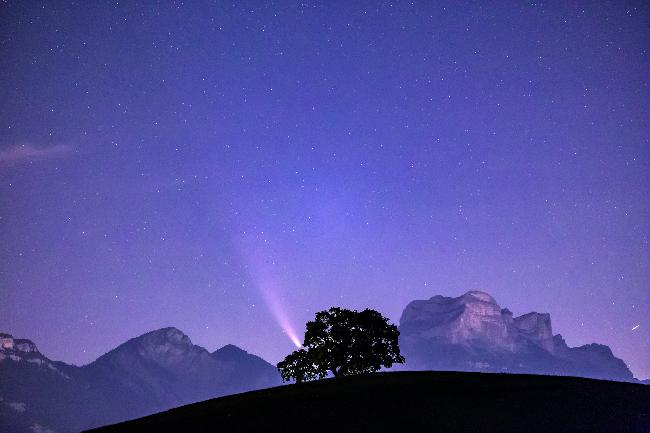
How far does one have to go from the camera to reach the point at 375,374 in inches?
2798

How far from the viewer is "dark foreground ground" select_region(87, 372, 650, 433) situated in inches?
1640

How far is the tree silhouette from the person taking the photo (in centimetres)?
8019

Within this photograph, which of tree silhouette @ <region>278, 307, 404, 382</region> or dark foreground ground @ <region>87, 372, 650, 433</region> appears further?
tree silhouette @ <region>278, 307, 404, 382</region>

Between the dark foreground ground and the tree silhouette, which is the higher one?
the tree silhouette

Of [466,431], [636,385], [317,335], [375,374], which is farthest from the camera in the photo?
[317,335]

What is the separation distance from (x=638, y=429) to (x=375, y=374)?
34603 mm

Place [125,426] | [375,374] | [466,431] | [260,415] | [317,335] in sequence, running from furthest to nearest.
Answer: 1. [317,335]
2. [375,374]
3. [125,426]
4. [260,415]
5. [466,431]

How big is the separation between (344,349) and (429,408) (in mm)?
34128

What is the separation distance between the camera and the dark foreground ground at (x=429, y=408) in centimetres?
4166

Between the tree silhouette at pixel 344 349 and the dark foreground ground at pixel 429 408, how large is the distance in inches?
593

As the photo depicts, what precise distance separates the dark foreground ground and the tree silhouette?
15057 millimetres

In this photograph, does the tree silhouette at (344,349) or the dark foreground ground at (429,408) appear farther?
the tree silhouette at (344,349)

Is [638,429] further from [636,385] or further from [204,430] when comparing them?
[204,430]

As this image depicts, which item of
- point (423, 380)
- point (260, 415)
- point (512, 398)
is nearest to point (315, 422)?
point (260, 415)
